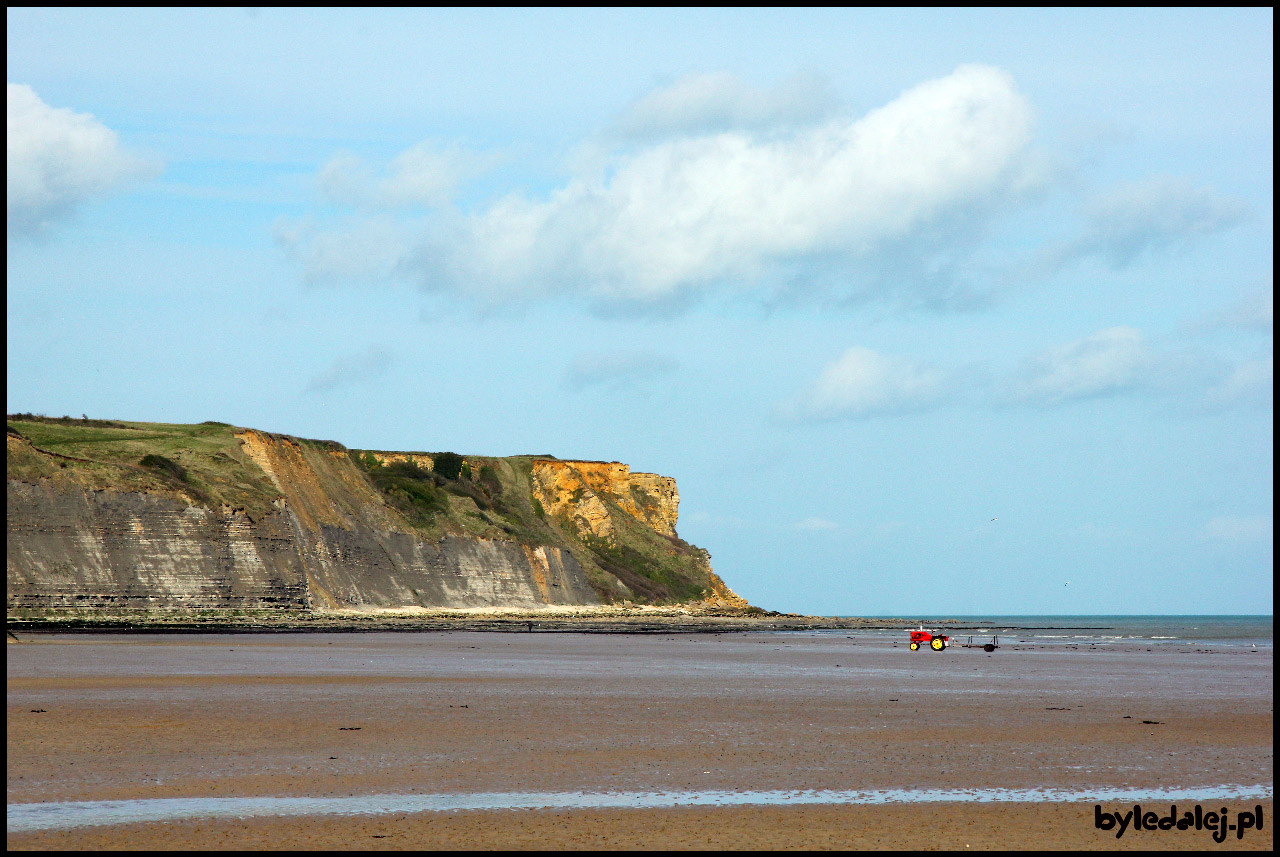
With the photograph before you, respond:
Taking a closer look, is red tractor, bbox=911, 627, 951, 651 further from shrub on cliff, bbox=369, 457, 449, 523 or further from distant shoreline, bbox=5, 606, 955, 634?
shrub on cliff, bbox=369, 457, 449, 523

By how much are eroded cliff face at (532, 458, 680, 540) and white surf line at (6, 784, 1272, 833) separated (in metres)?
122

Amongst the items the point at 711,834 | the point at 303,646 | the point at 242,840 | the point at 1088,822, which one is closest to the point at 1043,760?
the point at 1088,822

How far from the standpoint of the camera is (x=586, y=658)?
41.3 metres

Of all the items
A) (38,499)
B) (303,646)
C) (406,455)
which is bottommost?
(303,646)

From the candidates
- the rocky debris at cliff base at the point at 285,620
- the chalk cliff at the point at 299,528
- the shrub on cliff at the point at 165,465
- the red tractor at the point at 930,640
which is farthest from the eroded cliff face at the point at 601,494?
the red tractor at the point at 930,640

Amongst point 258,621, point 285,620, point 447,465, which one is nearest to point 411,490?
point 447,465

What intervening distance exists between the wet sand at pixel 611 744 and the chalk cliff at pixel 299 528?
35.9m

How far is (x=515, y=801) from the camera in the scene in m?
13.1

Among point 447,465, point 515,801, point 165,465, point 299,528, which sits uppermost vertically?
point 447,465

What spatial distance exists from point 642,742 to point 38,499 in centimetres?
5853

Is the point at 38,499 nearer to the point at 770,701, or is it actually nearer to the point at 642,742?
the point at 770,701

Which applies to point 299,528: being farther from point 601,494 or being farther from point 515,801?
point 515,801

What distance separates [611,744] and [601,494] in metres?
123

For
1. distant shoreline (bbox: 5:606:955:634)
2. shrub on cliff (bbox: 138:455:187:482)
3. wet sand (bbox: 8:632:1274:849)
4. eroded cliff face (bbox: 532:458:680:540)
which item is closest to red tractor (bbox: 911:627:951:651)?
wet sand (bbox: 8:632:1274:849)
